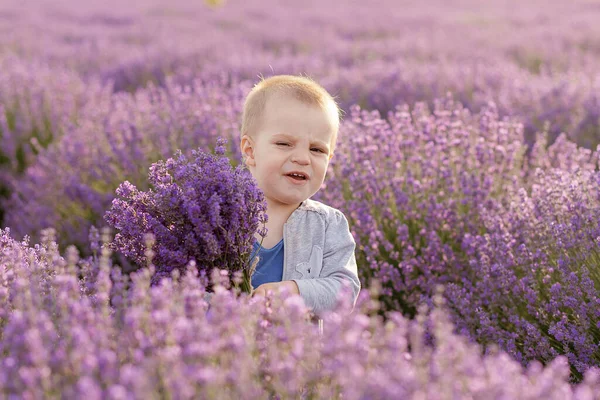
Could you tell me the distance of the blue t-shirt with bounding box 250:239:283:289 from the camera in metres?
2.48

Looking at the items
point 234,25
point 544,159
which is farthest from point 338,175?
point 234,25

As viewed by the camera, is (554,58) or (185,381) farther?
(554,58)

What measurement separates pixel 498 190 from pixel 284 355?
236cm

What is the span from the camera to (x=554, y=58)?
9.59 meters

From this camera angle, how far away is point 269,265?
2492 millimetres

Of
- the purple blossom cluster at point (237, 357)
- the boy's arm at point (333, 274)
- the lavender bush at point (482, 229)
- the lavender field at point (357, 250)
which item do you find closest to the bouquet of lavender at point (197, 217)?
the lavender field at point (357, 250)

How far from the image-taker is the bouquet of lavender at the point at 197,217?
82.6 inches

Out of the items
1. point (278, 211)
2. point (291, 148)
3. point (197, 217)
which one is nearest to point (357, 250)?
point (278, 211)

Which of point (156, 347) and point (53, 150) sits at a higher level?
point (156, 347)

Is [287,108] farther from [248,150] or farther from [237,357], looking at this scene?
[237,357]

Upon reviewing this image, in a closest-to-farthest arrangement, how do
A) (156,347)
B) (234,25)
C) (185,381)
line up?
(185,381)
(156,347)
(234,25)

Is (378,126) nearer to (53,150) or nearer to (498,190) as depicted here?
(498,190)

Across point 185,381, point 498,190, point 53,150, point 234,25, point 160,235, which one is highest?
point 185,381

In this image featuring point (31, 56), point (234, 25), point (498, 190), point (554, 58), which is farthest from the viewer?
point (234, 25)
